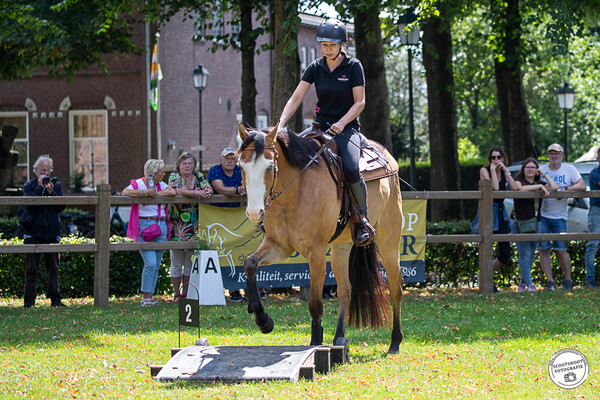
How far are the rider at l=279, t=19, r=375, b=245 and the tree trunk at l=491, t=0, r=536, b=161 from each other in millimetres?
13174

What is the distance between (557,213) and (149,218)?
680 cm

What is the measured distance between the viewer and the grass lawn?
6062 millimetres

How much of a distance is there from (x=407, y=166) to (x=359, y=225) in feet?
91.2

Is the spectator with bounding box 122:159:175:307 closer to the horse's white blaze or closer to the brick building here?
the horse's white blaze

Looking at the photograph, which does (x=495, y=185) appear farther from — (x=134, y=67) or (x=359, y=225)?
(x=134, y=67)

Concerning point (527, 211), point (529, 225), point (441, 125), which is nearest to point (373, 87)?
point (441, 125)

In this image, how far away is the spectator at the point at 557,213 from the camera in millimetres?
13453

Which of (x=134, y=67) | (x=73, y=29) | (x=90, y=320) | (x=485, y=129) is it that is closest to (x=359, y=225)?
(x=90, y=320)

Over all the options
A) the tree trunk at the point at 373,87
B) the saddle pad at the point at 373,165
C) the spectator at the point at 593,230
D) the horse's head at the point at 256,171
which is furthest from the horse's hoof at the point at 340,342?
the tree trunk at the point at 373,87

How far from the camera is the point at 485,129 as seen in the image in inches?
1769

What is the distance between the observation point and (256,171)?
6531 mm

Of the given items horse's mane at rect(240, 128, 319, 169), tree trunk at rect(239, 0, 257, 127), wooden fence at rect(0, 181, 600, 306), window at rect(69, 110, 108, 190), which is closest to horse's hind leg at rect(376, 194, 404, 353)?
horse's mane at rect(240, 128, 319, 169)

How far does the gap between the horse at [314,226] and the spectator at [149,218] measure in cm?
439

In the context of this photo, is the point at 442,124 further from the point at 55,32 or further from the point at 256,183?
the point at 256,183
